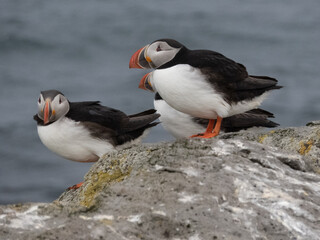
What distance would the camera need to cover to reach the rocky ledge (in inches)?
149

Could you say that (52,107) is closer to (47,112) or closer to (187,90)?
(47,112)

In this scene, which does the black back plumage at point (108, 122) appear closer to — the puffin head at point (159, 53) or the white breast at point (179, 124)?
the puffin head at point (159, 53)

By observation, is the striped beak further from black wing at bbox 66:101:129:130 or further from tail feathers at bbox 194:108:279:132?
tail feathers at bbox 194:108:279:132

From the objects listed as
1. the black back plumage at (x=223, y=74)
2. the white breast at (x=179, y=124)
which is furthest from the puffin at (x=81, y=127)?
the white breast at (x=179, y=124)

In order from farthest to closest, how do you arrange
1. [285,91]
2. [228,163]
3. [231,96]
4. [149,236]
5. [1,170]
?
[285,91], [1,170], [231,96], [228,163], [149,236]

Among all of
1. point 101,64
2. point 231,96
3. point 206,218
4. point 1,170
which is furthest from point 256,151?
point 101,64

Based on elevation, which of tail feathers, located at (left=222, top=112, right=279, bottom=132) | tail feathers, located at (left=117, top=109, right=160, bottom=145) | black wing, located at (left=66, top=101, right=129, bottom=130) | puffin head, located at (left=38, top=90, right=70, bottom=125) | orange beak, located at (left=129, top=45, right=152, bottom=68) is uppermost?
orange beak, located at (left=129, top=45, right=152, bottom=68)

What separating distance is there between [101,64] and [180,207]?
51.7ft

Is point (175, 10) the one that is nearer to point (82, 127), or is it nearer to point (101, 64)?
point (101, 64)

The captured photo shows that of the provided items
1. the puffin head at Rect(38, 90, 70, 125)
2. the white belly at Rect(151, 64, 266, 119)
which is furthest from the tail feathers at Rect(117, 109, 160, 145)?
the white belly at Rect(151, 64, 266, 119)

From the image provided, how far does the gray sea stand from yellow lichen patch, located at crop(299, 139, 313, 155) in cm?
915

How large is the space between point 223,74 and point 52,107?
65.0 inches

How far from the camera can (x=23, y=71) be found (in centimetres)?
1898

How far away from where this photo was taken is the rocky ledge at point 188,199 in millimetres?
3783
